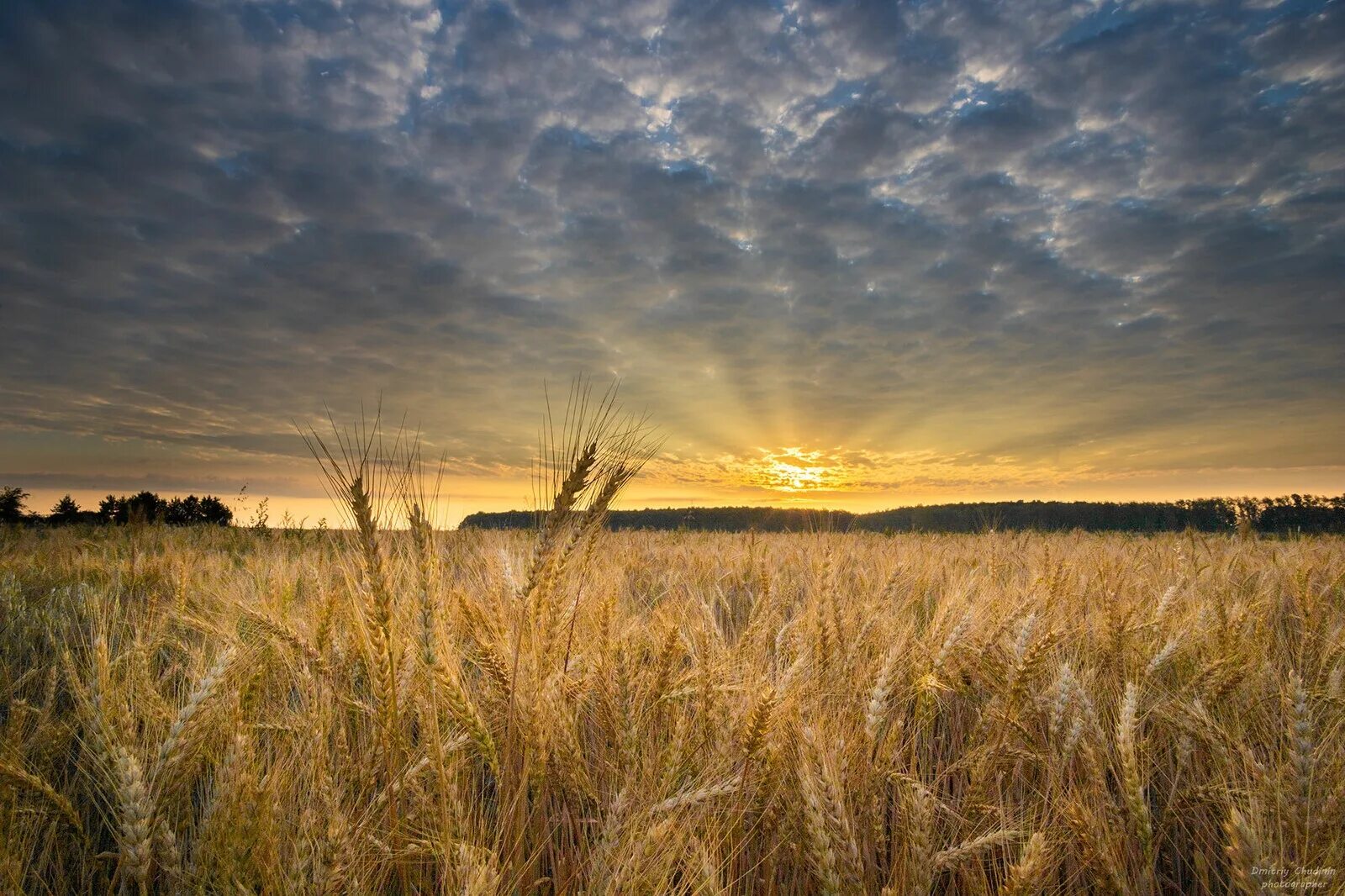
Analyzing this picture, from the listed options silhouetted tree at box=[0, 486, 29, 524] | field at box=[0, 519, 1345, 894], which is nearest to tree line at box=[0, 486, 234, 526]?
silhouetted tree at box=[0, 486, 29, 524]

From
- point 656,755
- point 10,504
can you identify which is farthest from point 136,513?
point 656,755

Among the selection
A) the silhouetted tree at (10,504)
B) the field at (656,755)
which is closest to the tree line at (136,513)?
the silhouetted tree at (10,504)

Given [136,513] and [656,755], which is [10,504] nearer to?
[136,513]

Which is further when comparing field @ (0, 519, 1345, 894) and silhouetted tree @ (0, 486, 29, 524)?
silhouetted tree @ (0, 486, 29, 524)

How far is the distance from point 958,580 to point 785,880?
10.6 feet

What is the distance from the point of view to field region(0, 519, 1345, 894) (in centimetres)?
136

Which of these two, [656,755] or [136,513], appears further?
[136,513]

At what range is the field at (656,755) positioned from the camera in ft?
4.47

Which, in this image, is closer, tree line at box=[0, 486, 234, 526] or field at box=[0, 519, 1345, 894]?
field at box=[0, 519, 1345, 894]

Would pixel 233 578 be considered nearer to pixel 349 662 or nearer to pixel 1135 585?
pixel 349 662

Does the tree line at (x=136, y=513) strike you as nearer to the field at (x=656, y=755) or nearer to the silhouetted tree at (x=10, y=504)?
the silhouetted tree at (x=10, y=504)

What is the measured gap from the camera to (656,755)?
1749 mm

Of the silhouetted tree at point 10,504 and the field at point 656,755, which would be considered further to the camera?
the silhouetted tree at point 10,504

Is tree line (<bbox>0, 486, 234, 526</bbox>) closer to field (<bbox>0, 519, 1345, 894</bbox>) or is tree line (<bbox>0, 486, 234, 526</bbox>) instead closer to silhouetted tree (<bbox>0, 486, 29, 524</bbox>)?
silhouetted tree (<bbox>0, 486, 29, 524</bbox>)
